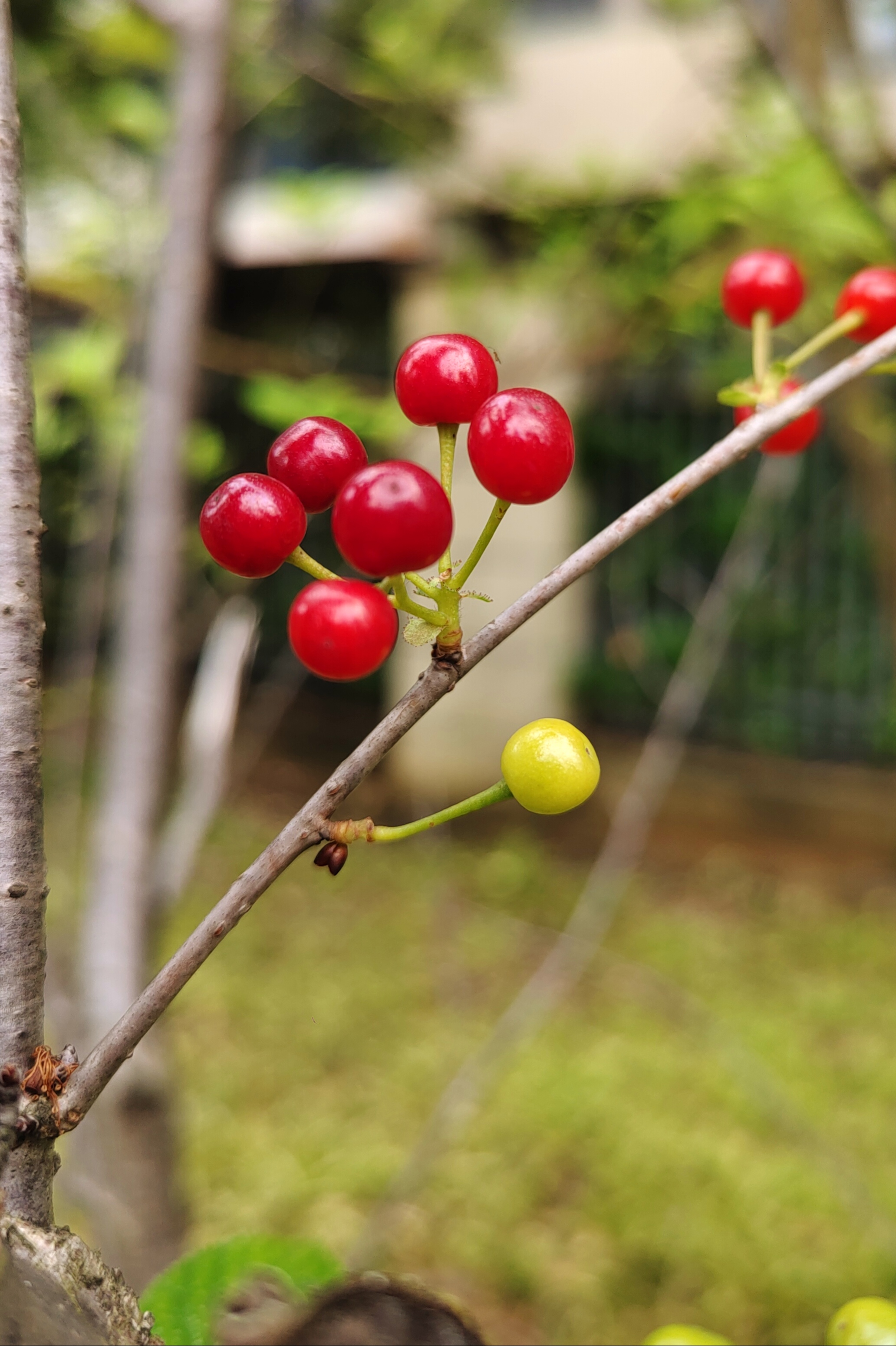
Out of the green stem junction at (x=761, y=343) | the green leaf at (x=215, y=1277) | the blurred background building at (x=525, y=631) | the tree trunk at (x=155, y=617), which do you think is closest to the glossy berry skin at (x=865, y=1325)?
the green leaf at (x=215, y=1277)

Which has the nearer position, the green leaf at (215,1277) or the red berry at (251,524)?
the red berry at (251,524)

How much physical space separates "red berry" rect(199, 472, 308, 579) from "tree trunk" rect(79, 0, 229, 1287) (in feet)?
4.81

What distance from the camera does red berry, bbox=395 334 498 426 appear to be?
554 mm

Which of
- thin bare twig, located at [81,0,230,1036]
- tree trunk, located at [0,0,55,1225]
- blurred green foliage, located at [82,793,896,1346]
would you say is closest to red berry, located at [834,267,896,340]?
tree trunk, located at [0,0,55,1225]

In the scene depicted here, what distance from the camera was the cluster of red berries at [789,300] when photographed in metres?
0.74

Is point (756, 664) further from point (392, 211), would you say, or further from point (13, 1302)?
point (13, 1302)

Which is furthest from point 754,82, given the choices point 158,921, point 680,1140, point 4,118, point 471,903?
point 471,903

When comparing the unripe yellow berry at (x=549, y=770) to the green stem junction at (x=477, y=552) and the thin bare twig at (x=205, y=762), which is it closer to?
the green stem junction at (x=477, y=552)

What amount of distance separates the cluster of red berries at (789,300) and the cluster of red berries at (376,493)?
28 centimetres

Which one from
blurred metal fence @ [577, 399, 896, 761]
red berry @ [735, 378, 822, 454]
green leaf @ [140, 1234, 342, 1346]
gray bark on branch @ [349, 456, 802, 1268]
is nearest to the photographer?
green leaf @ [140, 1234, 342, 1346]

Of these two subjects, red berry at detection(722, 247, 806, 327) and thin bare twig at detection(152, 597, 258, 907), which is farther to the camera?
thin bare twig at detection(152, 597, 258, 907)

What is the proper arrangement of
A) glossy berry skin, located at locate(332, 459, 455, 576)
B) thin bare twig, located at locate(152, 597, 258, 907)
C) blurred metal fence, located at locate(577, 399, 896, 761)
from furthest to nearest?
blurred metal fence, located at locate(577, 399, 896, 761)
thin bare twig, located at locate(152, 597, 258, 907)
glossy berry skin, located at locate(332, 459, 455, 576)

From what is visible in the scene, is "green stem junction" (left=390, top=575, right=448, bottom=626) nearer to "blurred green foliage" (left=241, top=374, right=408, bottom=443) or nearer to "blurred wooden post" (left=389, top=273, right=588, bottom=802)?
"blurred green foliage" (left=241, top=374, right=408, bottom=443)

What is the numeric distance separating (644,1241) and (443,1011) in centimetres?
151
